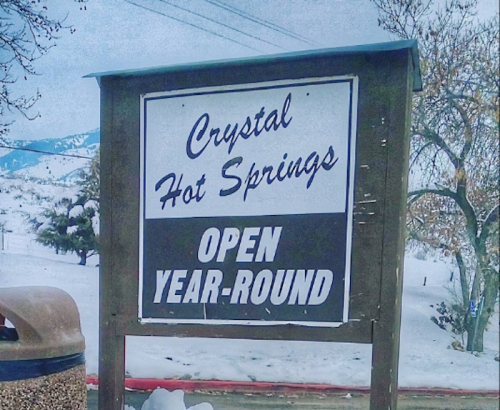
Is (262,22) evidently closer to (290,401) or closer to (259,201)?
(259,201)

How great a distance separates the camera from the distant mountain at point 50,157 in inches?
116

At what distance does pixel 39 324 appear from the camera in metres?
1.95

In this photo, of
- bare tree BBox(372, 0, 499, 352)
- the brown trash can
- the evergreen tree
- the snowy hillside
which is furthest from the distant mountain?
bare tree BBox(372, 0, 499, 352)

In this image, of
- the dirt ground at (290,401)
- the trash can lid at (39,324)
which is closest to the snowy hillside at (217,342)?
the dirt ground at (290,401)

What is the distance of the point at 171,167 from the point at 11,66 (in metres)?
1.87

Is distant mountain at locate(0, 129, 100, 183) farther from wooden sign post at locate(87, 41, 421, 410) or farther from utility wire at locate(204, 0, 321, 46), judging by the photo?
utility wire at locate(204, 0, 321, 46)

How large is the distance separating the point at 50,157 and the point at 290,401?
7.94 ft

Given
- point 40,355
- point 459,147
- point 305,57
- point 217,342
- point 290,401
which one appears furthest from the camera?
point 290,401

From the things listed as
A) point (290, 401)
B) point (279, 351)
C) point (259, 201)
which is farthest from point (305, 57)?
point (290, 401)

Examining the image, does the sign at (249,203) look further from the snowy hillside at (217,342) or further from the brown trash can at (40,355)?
the snowy hillside at (217,342)

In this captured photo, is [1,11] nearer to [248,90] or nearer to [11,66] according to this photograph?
[11,66]

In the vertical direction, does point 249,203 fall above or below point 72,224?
above

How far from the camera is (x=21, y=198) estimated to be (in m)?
3.03

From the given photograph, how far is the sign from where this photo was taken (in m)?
1.77
